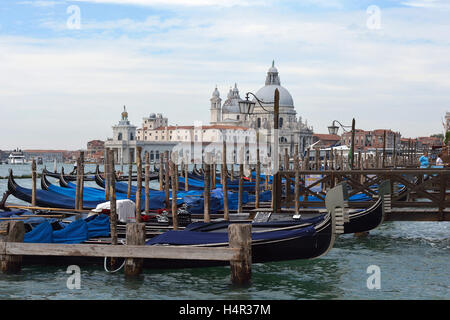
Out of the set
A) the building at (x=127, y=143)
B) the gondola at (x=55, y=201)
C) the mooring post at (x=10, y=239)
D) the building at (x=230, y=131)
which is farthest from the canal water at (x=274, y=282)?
the building at (x=127, y=143)

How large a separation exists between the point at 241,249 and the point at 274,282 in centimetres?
103

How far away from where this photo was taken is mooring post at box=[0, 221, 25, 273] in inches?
327

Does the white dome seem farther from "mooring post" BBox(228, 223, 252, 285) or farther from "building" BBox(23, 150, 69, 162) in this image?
"mooring post" BBox(228, 223, 252, 285)

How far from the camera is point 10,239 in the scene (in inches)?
327

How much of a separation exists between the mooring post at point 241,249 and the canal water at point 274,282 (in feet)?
0.53

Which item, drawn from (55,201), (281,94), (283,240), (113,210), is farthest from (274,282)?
(281,94)

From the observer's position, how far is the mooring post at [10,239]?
8305 mm

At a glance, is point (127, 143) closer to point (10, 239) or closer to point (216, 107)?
point (216, 107)

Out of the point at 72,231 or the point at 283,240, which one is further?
the point at 72,231

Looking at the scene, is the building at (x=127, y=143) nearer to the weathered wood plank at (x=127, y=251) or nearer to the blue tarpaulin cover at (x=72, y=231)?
the blue tarpaulin cover at (x=72, y=231)

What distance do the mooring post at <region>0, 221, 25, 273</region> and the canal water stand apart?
13 centimetres

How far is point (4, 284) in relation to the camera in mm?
8031
